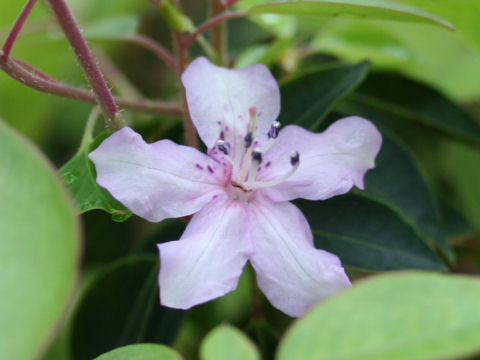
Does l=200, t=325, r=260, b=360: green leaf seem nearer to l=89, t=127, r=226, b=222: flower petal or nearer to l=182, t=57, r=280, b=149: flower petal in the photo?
l=89, t=127, r=226, b=222: flower petal

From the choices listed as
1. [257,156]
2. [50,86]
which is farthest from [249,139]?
[50,86]

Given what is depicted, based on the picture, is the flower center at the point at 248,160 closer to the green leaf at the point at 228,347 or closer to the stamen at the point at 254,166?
the stamen at the point at 254,166

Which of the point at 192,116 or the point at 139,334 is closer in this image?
the point at 192,116

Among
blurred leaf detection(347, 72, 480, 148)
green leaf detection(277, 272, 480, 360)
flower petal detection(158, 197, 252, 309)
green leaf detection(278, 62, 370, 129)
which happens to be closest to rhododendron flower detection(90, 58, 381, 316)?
flower petal detection(158, 197, 252, 309)

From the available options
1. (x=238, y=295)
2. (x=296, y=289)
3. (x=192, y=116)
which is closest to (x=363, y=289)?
(x=296, y=289)

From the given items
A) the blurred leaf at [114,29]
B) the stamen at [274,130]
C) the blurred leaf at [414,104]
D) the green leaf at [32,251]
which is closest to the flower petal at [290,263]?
the stamen at [274,130]

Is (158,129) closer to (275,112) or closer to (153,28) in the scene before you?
(275,112)
